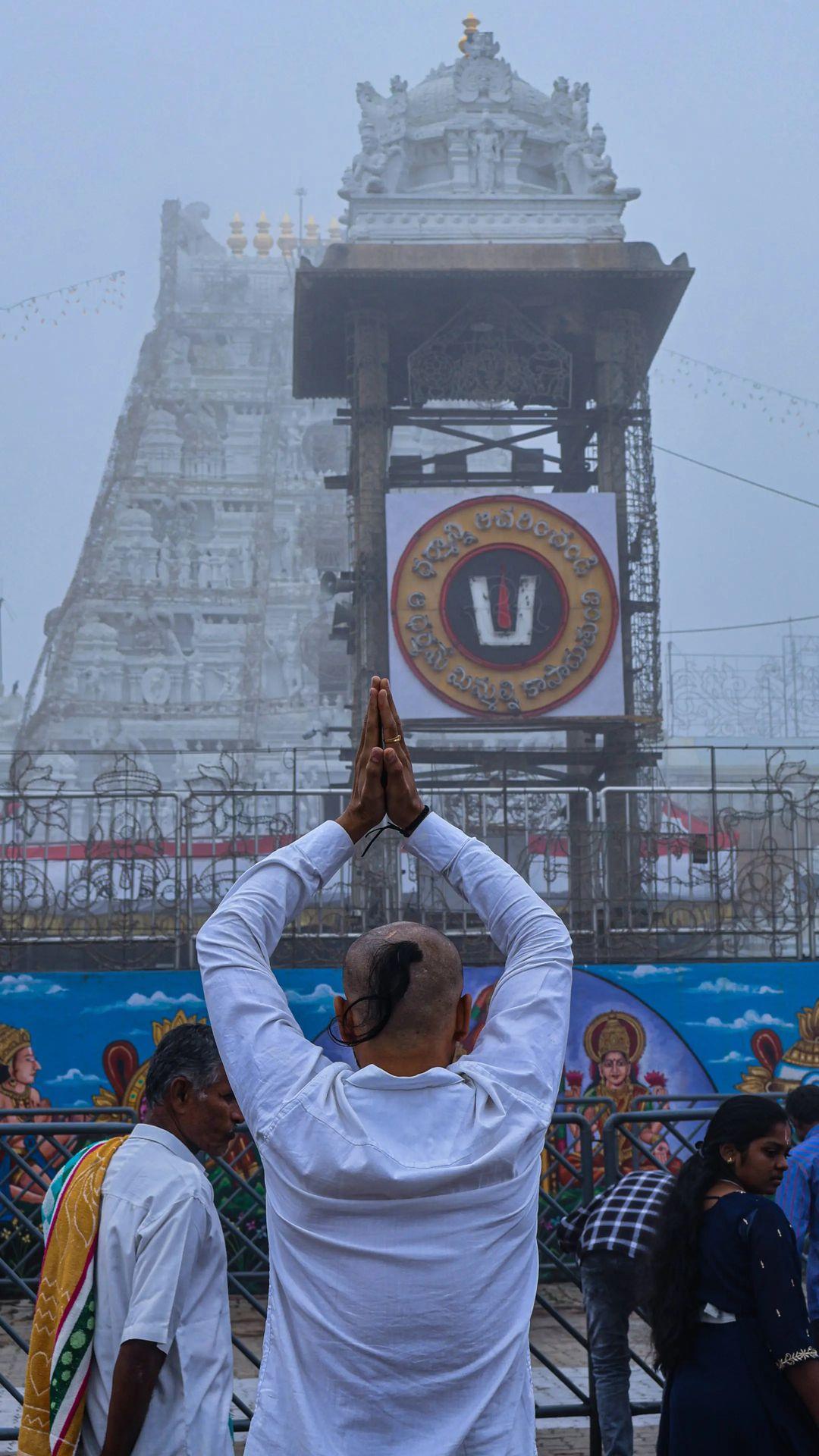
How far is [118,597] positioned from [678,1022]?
41.1 metres

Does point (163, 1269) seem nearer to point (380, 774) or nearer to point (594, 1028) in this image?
point (380, 774)

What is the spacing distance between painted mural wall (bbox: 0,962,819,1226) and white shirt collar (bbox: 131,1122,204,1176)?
8.35 meters

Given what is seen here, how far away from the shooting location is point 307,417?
5903 centimetres

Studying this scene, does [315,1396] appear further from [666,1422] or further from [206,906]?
[206,906]

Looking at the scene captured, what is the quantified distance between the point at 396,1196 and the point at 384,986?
1.09 ft

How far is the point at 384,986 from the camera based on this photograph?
8.14 ft

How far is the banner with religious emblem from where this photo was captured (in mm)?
18969

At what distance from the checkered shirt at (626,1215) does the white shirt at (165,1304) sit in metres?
2.48

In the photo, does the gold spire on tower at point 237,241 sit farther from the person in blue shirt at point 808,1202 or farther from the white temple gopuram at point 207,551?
the person in blue shirt at point 808,1202

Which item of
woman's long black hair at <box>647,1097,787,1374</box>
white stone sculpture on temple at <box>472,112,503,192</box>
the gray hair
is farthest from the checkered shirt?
white stone sculpture on temple at <box>472,112,503,192</box>

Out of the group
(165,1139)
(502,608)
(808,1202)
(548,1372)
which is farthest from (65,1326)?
(502,608)

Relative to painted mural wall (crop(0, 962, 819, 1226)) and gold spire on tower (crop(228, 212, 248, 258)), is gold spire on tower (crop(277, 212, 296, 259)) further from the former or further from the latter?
painted mural wall (crop(0, 962, 819, 1226))

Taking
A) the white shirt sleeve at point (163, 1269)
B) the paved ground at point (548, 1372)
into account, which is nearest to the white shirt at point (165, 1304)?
the white shirt sleeve at point (163, 1269)

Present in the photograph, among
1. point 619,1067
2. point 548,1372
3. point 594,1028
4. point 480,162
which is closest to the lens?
point 548,1372
